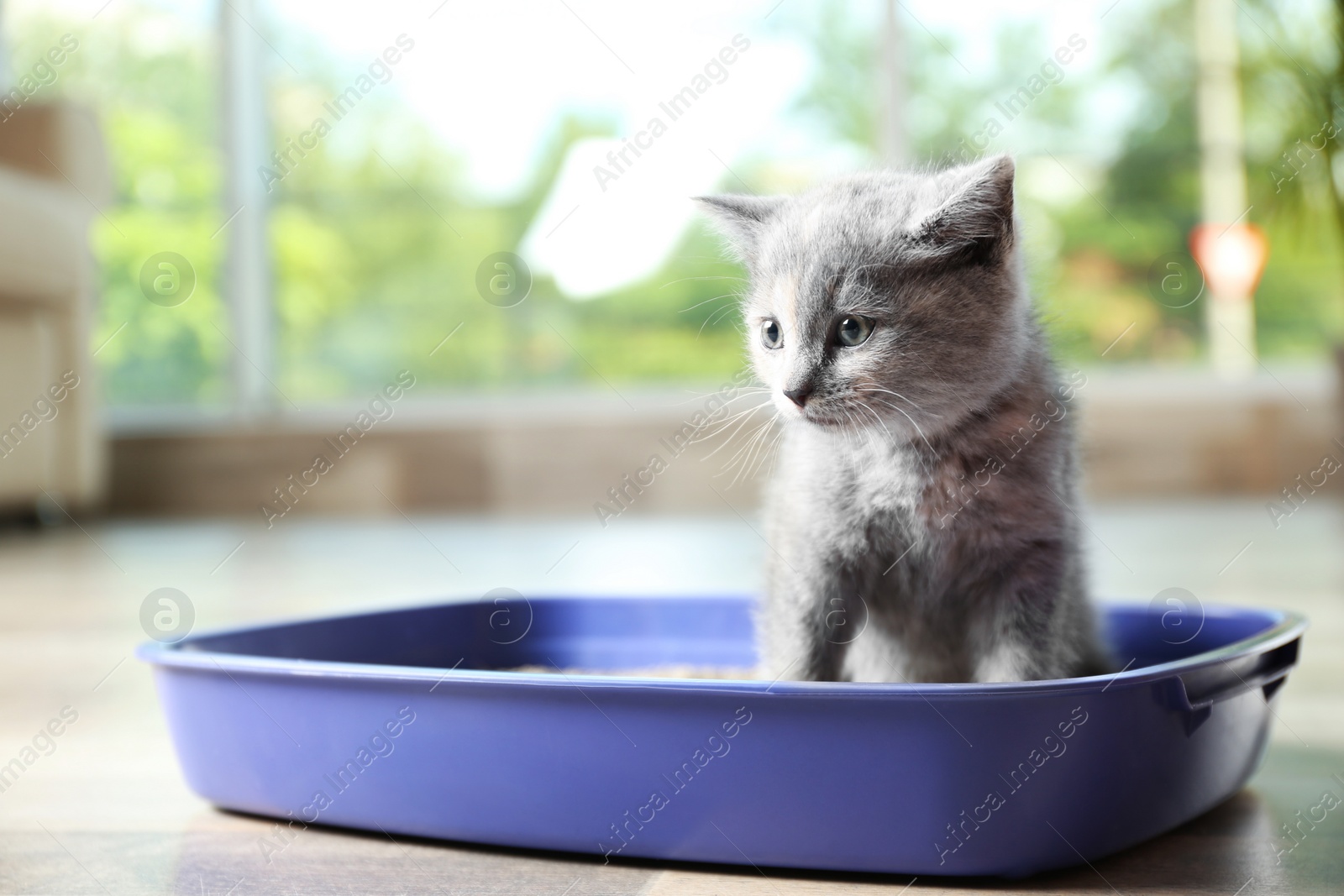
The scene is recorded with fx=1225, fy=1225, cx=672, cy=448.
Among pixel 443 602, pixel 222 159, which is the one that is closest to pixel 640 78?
pixel 222 159

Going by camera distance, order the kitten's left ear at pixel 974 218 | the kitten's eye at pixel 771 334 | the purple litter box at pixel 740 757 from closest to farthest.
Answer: the purple litter box at pixel 740 757 → the kitten's left ear at pixel 974 218 → the kitten's eye at pixel 771 334

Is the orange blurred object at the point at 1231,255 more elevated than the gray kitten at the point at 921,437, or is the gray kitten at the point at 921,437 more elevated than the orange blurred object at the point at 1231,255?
the gray kitten at the point at 921,437

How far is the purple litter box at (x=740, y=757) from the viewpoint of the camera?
2.97 feet

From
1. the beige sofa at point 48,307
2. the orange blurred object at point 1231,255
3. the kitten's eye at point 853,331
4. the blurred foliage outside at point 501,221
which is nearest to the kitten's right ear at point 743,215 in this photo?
the kitten's eye at point 853,331

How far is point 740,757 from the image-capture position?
0.93 m

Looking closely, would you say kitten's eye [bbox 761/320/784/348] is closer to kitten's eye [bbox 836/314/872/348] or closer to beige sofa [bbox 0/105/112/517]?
kitten's eye [bbox 836/314/872/348]

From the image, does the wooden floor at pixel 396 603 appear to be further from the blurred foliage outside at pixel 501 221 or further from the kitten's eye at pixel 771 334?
the blurred foliage outside at pixel 501 221

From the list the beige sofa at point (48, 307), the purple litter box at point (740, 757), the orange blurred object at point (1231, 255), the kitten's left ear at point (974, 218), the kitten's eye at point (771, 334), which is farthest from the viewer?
the orange blurred object at point (1231, 255)

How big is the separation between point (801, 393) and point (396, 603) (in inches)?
53.7

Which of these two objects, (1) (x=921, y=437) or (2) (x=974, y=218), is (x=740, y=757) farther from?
(2) (x=974, y=218)

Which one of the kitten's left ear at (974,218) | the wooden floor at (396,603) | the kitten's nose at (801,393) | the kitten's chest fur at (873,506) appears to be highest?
the kitten's left ear at (974,218)

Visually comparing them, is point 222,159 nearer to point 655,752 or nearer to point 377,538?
point 377,538

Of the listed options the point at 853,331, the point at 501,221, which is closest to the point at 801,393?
the point at 853,331

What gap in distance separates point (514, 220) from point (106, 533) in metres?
2.03
